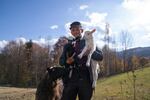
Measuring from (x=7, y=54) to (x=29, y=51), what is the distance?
1133cm

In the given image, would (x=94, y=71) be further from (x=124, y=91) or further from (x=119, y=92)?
(x=124, y=91)

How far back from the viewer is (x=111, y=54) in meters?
83.9

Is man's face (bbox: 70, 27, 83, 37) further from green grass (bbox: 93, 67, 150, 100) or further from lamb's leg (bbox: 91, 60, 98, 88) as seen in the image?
green grass (bbox: 93, 67, 150, 100)

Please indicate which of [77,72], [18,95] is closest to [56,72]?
[77,72]

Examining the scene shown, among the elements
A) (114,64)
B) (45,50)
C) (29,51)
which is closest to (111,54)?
(114,64)

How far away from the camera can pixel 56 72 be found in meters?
6.28

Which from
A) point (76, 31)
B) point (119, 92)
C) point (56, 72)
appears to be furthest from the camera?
point (119, 92)

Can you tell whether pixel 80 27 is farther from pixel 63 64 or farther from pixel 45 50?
pixel 45 50

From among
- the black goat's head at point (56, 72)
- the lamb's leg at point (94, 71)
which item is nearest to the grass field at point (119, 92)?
the black goat's head at point (56, 72)

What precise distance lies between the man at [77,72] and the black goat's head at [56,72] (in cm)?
15

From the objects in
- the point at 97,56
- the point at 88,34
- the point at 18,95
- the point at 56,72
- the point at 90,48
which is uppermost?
the point at 88,34

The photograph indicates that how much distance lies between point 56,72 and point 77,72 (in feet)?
2.13

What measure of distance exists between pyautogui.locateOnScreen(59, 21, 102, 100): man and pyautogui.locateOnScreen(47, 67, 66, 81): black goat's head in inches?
5.9

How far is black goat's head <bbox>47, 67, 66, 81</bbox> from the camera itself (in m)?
6.11
